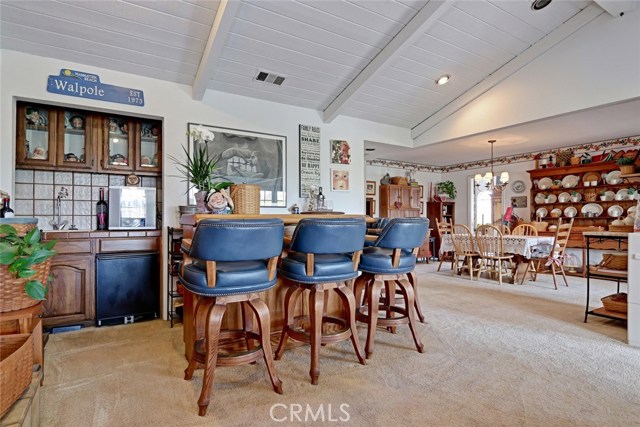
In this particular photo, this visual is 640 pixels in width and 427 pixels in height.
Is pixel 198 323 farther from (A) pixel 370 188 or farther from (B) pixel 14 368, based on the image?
(A) pixel 370 188

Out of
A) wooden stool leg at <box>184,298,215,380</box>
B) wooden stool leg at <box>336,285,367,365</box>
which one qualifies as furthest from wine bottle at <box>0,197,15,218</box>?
wooden stool leg at <box>336,285,367,365</box>

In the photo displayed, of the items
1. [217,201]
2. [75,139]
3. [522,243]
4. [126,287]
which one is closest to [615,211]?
[522,243]

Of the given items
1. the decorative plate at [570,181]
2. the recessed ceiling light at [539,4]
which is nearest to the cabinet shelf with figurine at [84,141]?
the recessed ceiling light at [539,4]

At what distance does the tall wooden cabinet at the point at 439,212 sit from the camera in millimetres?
8086

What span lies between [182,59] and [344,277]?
2.72 metres

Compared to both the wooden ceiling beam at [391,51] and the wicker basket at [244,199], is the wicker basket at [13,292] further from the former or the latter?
the wooden ceiling beam at [391,51]

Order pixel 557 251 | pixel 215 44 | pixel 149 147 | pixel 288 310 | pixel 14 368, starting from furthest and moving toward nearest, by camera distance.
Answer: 1. pixel 557 251
2. pixel 149 147
3. pixel 215 44
4. pixel 288 310
5. pixel 14 368

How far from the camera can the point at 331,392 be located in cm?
180

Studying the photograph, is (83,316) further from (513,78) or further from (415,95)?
(513,78)

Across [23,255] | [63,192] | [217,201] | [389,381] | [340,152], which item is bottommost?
[389,381]

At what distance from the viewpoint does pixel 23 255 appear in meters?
1.48

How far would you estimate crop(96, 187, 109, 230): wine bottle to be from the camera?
11.0 feet

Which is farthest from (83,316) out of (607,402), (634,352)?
(634,352)

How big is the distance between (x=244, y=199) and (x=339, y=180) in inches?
100
